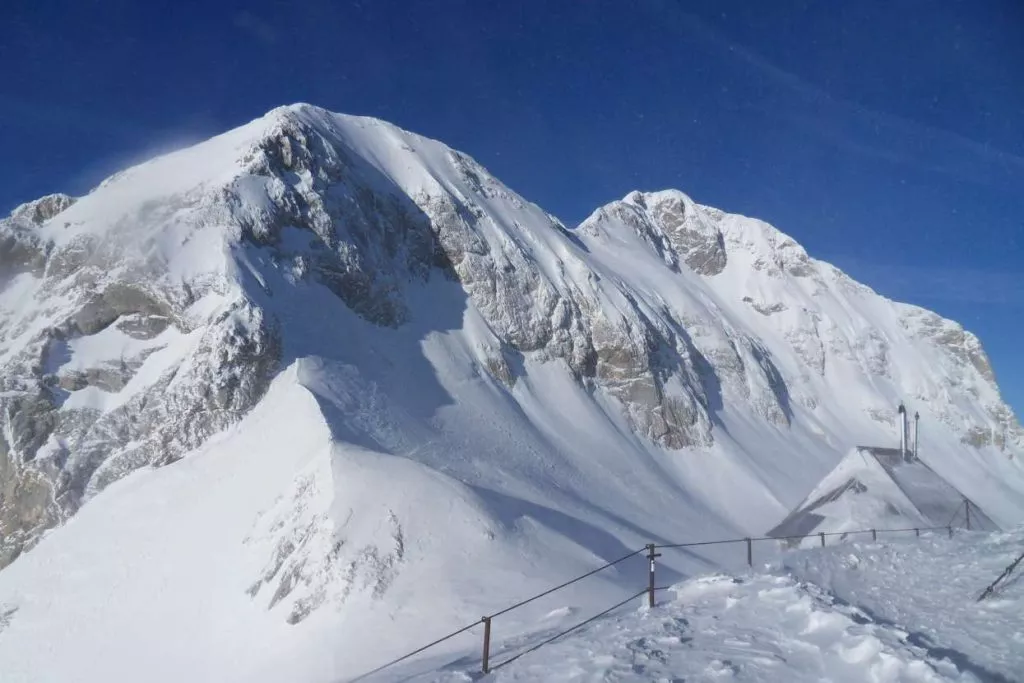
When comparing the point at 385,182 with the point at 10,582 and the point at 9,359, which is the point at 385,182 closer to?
the point at 9,359

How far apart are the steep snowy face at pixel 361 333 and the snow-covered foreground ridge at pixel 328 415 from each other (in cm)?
17

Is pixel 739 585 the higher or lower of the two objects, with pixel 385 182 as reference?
lower

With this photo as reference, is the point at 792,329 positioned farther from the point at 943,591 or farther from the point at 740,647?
the point at 740,647

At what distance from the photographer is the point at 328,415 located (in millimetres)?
29859

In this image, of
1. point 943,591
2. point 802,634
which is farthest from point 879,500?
point 802,634

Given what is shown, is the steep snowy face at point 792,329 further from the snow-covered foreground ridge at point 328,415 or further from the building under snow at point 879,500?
the building under snow at point 879,500

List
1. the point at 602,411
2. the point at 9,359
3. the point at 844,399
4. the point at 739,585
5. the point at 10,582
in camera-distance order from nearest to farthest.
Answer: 1. the point at 739,585
2. the point at 10,582
3. the point at 9,359
4. the point at 602,411
5. the point at 844,399

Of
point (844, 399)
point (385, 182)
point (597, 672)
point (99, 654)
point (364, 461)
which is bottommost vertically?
point (99, 654)

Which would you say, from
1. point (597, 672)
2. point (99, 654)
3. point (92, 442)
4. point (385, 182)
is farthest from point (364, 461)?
point (385, 182)

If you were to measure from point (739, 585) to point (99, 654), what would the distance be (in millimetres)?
20830

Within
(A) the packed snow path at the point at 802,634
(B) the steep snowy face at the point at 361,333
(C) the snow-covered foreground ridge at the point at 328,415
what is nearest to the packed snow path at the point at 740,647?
(A) the packed snow path at the point at 802,634

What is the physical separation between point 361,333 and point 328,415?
10.0 metres

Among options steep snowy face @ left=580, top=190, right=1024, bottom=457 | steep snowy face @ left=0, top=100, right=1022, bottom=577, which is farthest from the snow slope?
steep snowy face @ left=580, top=190, right=1024, bottom=457

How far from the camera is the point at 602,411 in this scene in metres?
49.1
